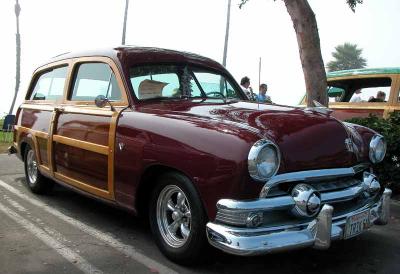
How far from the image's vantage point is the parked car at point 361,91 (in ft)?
27.6

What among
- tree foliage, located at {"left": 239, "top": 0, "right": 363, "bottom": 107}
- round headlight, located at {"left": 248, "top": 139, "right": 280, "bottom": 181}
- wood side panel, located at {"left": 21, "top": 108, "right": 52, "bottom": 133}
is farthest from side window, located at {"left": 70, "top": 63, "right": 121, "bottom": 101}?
tree foliage, located at {"left": 239, "top": 0, "right": 363, "bottom": 107}

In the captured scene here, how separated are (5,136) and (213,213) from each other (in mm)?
11411

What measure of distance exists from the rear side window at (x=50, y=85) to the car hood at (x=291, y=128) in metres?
1.85

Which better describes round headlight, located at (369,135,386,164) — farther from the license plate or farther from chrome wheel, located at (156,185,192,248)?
chrome wheel, located at (156,185,192,248)

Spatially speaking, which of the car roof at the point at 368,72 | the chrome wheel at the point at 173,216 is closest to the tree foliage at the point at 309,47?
the car roof at the point at 368,72

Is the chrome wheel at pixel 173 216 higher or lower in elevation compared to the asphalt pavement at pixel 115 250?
higher

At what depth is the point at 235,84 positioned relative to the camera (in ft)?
18.8

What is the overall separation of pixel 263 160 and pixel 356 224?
0.97m

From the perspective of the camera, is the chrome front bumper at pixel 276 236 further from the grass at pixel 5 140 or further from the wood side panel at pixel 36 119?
the grass at pixel 5 140

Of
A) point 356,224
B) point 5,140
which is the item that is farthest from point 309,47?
point 5,140

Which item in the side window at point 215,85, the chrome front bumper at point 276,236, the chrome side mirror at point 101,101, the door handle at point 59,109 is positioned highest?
the side window at point 215,85

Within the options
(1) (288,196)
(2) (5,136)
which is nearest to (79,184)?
(1) (288,196)

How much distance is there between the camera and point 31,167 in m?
6.67

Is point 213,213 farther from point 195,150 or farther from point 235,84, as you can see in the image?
point 235,84
